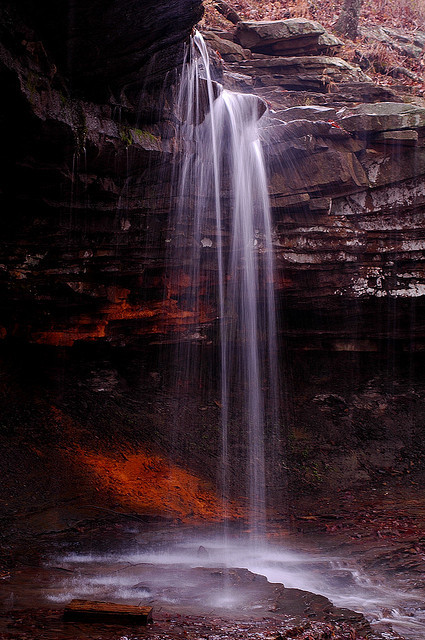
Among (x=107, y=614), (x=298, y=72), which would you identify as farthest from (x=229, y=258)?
(x=107, y=614)

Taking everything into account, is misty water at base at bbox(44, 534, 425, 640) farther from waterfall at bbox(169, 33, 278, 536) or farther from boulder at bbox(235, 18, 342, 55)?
boulder at bbox(235, 18, 342, 55)

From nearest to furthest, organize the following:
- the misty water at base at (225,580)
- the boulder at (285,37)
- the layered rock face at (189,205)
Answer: the misty water at base at (225,580), the layered rock face at (189,205), the boulder at (285,37)

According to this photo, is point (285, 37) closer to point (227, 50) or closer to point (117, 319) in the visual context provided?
point (227, 50)

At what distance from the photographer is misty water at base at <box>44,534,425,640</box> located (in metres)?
5.37

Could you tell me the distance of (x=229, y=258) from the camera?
11.2 m

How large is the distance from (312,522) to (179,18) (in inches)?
342

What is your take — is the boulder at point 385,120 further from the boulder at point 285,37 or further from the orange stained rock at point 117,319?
the orange stained rock at point 117,319

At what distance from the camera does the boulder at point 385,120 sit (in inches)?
400

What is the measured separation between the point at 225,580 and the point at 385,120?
936cm

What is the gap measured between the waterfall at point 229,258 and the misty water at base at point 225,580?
1.31 meters

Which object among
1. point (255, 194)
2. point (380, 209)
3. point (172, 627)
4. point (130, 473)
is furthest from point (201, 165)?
point (172, 627)

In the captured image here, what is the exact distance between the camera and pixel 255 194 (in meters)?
10.4

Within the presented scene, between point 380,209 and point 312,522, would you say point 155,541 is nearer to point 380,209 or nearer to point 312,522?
point 312,522

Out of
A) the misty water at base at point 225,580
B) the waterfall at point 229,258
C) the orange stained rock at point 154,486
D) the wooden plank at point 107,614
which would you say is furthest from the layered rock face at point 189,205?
the wooden plank at point 107,614
